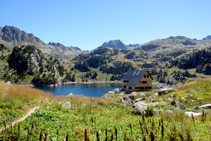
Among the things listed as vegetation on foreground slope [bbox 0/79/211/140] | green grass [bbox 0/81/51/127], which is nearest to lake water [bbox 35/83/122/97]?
green grass [bbox 0/81/51/127]

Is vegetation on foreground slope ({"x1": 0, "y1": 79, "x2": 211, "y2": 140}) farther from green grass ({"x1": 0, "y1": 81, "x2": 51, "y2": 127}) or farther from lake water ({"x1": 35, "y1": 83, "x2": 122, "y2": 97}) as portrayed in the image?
lake water ({"x1": 35, "y1": 83, "x2": 122, "y2": 97})

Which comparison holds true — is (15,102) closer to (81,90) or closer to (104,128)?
(104,128)

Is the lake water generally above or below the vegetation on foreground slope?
below

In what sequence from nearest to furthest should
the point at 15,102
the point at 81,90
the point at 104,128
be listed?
the point at 104,128 → the point at 15,102 → the point at 81,90

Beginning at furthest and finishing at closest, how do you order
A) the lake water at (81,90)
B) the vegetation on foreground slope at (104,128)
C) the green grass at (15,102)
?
1. the lake water at (81,90)
2. the green grass at (15,102)
3. the vegetation on foreground slope at (104,128)

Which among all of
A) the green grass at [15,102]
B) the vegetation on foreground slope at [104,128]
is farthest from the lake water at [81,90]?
the vegetation on foreground slope at [104,128]

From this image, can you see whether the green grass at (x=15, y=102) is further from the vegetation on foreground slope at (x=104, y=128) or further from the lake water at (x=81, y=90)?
the lake water at (x=81, y=90)

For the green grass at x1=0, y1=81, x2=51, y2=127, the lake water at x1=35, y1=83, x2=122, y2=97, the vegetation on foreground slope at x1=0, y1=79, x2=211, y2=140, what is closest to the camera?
the vegetation on foreground slope at x1=0, y1=79, x2=211, y2=140

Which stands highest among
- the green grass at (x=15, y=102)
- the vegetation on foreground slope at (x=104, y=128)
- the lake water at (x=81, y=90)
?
the green grass at (x=15, y=102)

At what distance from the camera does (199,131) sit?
23.9 ft

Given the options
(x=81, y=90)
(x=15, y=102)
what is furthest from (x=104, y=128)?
(x=81, y=90)

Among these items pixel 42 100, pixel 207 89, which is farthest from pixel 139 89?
pixel 42 100

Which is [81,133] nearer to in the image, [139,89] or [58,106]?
[58,106]

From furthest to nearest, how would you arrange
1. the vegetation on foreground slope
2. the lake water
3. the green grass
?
the lake water, the green grass, the vegetation on foreground slope
